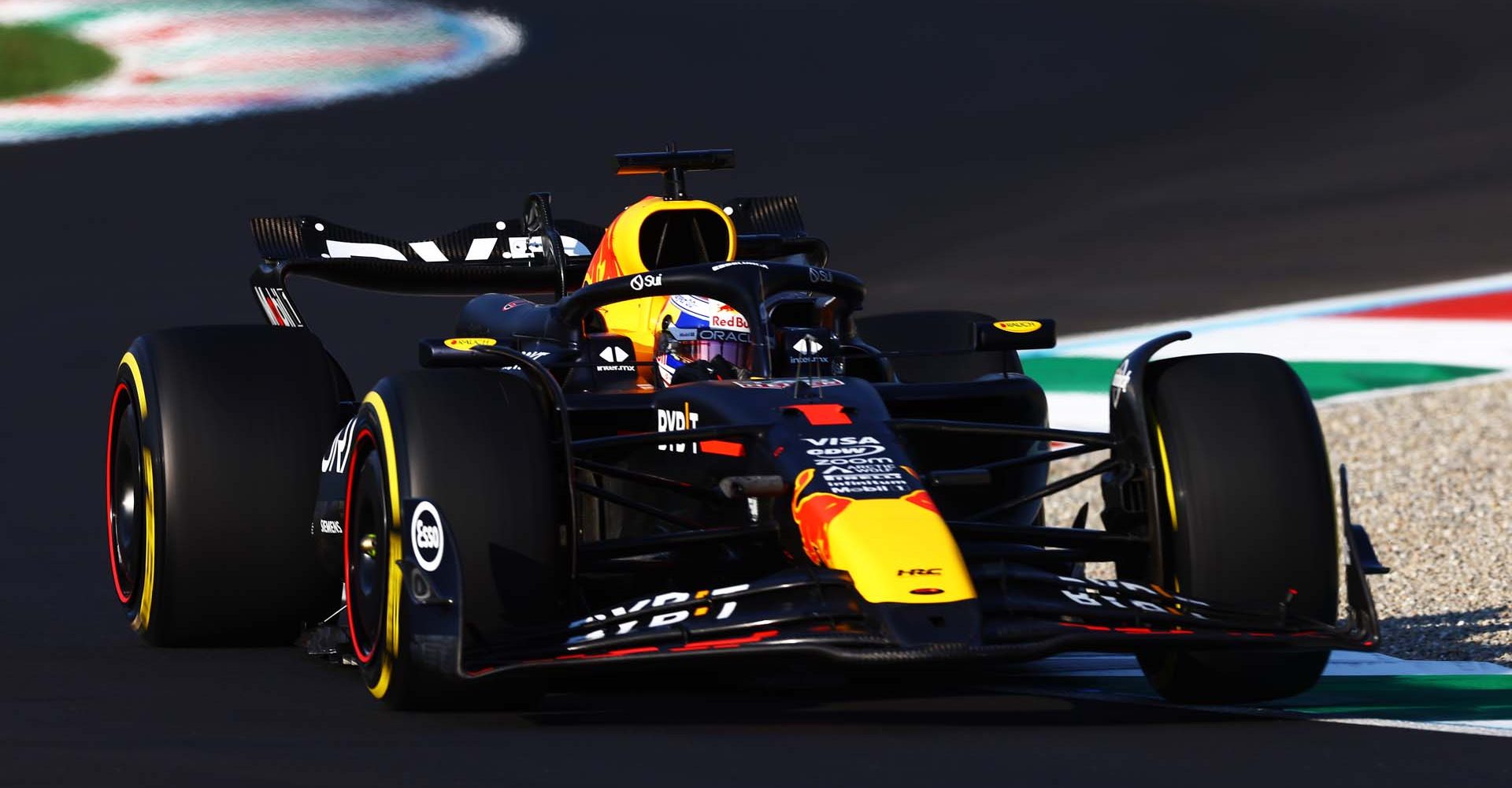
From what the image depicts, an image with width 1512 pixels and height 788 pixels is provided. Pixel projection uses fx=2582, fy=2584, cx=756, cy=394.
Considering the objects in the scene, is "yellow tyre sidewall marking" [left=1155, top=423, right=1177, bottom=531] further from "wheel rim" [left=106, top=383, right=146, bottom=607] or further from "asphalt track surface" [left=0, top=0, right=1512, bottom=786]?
"wheel rim" [left=106, top=383, right=146, bottom=607]

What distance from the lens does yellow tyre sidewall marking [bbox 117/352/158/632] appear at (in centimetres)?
871

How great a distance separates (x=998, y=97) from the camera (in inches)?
894

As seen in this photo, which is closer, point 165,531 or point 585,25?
point 165,531

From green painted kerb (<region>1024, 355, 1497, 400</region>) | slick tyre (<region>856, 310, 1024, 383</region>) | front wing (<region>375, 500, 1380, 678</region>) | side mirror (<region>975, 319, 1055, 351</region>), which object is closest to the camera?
front wing (<region>375, 500, 1380, 678</region>)

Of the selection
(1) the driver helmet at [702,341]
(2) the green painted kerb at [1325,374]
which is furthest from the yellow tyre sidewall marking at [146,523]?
(2) the green painted kerb at [1325,374]

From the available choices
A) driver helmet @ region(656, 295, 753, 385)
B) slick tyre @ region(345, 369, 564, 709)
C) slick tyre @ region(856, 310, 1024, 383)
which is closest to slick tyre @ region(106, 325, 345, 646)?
driver helmet @ region(656, 295, 753, 385)

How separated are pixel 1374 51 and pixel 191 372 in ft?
58.9

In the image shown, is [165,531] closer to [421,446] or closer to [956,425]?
[421,446]

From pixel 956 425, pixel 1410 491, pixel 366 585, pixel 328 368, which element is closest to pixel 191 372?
pixel 328 368

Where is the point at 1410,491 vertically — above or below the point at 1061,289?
below

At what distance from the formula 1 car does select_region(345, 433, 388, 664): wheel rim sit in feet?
0.05

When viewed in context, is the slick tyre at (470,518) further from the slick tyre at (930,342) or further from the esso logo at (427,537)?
the slick tyre at (930,342)

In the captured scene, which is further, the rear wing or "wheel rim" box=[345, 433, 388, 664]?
the rear wing

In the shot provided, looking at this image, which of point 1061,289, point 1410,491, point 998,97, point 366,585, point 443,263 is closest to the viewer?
point 366,585
